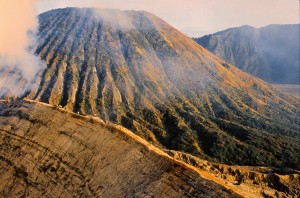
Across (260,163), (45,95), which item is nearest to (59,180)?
(260,163)

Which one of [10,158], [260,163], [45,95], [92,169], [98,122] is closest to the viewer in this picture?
[92,169]

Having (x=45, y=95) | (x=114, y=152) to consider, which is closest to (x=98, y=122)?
(x=114, y=152)

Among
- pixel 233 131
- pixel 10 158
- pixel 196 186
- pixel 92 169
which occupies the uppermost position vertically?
pixel 196 186

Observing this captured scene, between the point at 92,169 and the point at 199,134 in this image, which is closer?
the point at 92,169

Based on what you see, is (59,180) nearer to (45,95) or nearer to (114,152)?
(114,152)

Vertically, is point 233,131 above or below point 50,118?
below

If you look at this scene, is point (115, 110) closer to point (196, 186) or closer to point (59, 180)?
point (59, 180)

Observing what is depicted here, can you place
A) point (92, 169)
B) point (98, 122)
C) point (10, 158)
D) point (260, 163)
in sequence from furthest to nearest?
point (260, 163) < point (10, 158) < point (98, 122) < point (92, 169)
